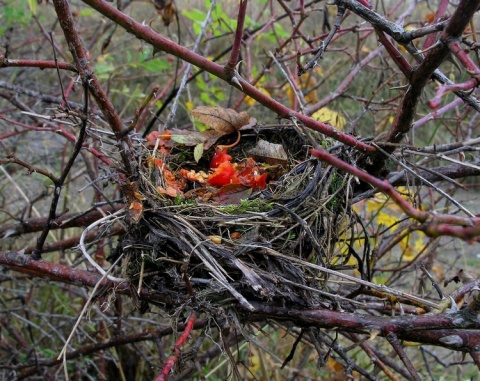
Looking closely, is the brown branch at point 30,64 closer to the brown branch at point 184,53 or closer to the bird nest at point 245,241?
the brown branch at point 184,53

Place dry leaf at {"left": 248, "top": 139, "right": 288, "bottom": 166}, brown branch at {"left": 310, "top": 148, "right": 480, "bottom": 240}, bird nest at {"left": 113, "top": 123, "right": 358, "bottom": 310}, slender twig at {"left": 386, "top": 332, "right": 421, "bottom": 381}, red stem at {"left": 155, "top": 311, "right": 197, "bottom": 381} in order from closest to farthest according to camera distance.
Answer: brown branch at {"left": 310, "top": 148, "right": 480, "bottom": 240}, red stem at {"left": 155, "top": 311, "right": 197, "bottom": 381}, slender twig at {"left": 386, "top": 332, "right": 421, "bottom": 381}, bird nest at {"left": 113, "top": 123, "right": 358, "bottom": 310}, dry leaf at {"left": 248, "top": 139, "right": 288, "bottom": 166}

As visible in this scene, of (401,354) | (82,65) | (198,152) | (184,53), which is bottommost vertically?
(401,354)

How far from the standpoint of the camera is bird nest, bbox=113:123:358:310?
1422 millimetres

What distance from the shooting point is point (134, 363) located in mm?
3422

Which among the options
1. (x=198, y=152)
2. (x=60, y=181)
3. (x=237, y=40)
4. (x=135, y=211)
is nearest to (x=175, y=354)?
(x=135, y=211)

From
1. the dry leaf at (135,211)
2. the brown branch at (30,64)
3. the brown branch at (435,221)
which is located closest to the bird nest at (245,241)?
the dry leaf at (135,211)

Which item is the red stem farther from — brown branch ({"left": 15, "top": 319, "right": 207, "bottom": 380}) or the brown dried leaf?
the brown dried leaf

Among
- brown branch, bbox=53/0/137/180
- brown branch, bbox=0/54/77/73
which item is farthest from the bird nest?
brown branch, bbox=0/54/77/73

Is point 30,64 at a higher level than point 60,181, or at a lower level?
higher

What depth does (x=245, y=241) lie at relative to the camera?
1.57 m

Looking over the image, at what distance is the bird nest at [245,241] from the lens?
142 cm

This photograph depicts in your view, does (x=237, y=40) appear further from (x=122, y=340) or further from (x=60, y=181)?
(x=122, y=340)

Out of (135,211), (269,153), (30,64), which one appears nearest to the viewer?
(30,64)

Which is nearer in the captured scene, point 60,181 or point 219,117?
point 60,181
